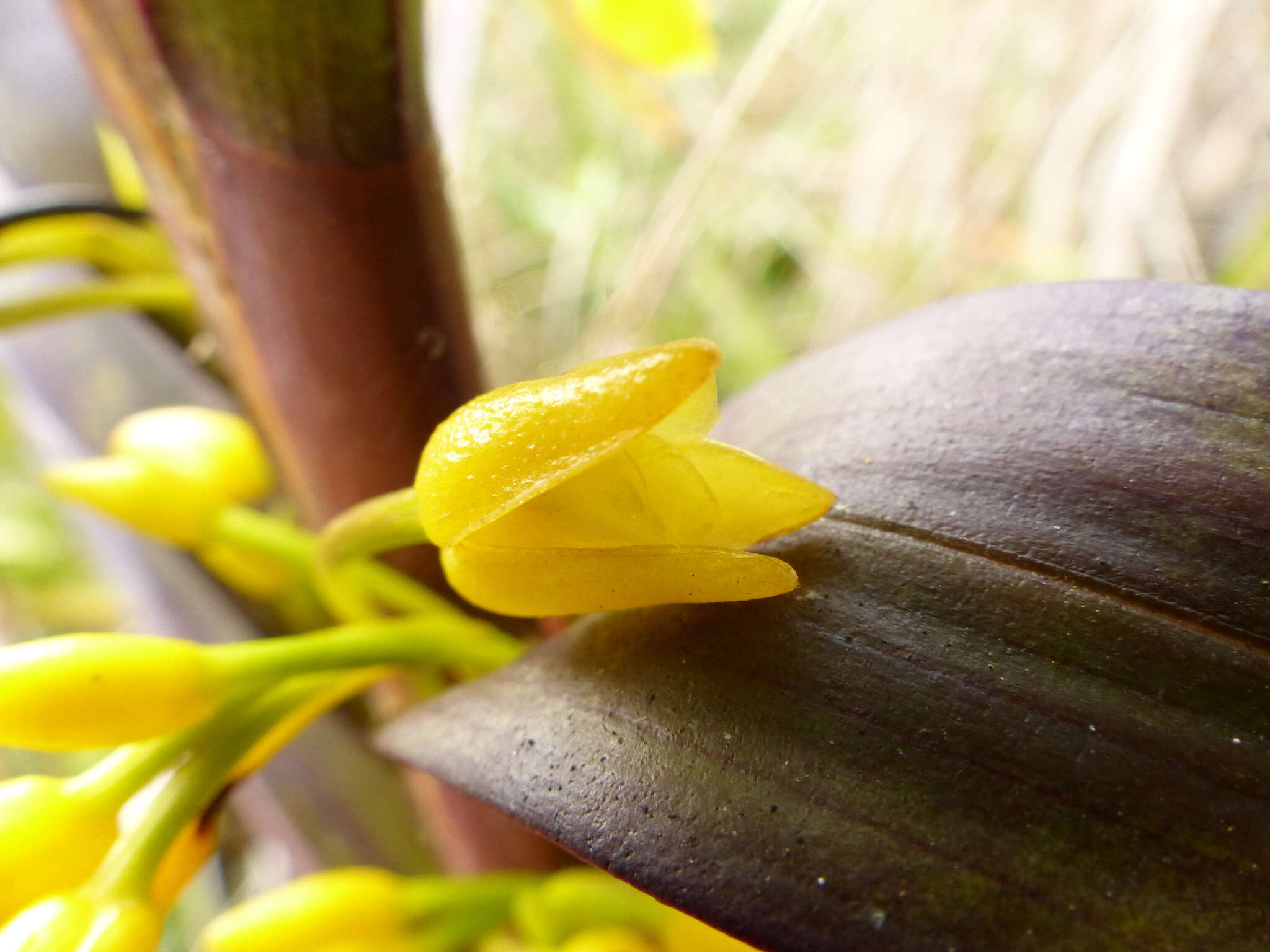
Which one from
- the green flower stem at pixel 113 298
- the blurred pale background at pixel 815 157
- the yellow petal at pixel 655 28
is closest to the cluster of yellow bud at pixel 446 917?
the green flower stem at pixel 113 298

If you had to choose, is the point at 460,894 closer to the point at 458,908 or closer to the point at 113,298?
the point at 458,908

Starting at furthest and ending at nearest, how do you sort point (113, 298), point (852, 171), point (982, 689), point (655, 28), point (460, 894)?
point (852, 171) < point (655, 28) < point (113, 298) < point (460, 894) < point (982, 689)

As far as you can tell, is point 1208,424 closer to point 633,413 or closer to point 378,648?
point 633,413

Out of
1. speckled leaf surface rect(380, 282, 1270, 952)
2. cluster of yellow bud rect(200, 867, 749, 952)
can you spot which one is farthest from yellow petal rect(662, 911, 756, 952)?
speckled leaf surface rect(380, 282, 1270, 952)

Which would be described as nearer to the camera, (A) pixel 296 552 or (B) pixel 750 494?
(B) pixel 750 494

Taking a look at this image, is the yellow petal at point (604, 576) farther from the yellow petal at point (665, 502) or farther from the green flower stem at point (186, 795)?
the green flower stem at point (186, 795)

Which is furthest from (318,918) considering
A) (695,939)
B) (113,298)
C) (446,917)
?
(113,298)

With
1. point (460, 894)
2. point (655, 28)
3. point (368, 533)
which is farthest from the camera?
point (655, 28)

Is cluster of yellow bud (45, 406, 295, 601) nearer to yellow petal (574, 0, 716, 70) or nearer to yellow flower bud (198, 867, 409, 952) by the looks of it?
yellow flower bud (198, 867, 409, 952)
